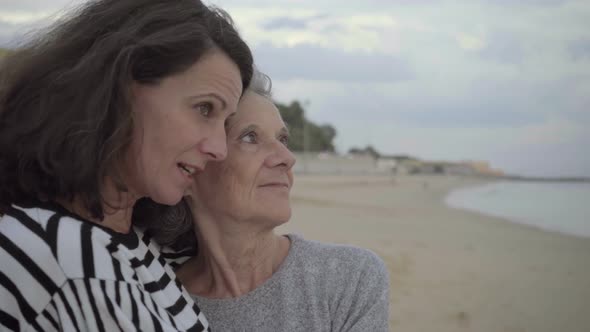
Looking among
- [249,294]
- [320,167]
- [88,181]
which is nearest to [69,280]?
[88,181]

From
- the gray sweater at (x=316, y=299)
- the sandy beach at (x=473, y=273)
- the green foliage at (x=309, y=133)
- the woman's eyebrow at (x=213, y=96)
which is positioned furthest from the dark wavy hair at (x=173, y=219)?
the green foliage at (x=309, y=133)

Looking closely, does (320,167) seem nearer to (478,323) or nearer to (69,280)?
(478,323)

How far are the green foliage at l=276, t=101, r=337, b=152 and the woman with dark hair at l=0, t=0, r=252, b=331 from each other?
179 feet

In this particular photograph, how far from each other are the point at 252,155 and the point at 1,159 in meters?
0.95

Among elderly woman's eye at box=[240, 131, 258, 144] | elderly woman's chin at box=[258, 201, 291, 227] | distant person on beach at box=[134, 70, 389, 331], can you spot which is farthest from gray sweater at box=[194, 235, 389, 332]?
elderly woman's eye at box=[240, 131, 258, 144]

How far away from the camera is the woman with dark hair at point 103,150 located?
157 cm

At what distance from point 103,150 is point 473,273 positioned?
28.6 feet

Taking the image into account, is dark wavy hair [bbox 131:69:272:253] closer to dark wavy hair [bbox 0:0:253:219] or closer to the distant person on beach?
the distant person on beach

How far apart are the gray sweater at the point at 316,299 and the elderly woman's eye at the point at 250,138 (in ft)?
1.68

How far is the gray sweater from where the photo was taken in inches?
87.9

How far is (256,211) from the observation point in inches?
93.4

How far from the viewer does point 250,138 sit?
2465mm

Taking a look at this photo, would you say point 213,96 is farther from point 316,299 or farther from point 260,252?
point 316,299

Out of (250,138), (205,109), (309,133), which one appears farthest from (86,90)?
(309,133)
